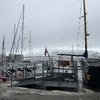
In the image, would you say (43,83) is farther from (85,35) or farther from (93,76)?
(85,35)

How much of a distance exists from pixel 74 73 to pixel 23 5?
26241 mm

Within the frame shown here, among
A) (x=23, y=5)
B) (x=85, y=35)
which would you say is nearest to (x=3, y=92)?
(x=85, y=35)

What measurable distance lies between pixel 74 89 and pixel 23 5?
27866 mm

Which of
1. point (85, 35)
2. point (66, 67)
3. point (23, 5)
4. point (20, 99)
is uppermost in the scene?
point (23, 5)

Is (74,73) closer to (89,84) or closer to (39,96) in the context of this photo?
(89,84)

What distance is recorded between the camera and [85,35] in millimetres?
31359

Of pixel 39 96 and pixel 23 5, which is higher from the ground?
pixel 23 5

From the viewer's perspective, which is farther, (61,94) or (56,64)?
(56,64)

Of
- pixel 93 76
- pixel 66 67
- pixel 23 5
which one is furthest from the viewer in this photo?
pixel 23 5

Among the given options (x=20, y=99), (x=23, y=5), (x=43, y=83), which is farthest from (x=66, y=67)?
(x=23, y=5)

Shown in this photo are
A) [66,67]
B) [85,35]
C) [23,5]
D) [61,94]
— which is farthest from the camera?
[23,5]

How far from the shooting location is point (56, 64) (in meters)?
22.0

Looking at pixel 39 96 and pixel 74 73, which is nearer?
pixel 39 96

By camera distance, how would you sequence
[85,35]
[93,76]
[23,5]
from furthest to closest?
1. [23,5]
2. [85,35]
3. [93,76]
